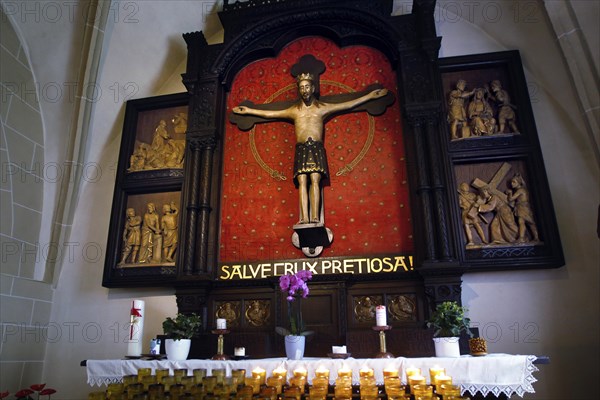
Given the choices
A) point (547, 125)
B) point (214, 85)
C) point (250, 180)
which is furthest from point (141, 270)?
point (547, 125)

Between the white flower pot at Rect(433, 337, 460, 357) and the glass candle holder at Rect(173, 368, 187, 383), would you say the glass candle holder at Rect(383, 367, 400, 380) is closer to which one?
the white flower pot at Rect(433, 337, 460, 357)

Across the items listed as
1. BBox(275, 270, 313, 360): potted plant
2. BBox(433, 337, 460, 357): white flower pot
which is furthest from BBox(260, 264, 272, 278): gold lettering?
BBox(433, 337, 460, 357): white flower pot

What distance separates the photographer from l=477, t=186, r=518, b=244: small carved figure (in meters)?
5.04

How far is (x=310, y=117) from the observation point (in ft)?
19.0

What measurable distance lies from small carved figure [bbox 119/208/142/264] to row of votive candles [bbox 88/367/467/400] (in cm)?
265

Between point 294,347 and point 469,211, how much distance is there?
250cm

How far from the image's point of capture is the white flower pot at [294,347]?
4.13m

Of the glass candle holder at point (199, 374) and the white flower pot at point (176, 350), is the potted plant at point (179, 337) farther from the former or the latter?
the glass candle holder at point (199, 374)

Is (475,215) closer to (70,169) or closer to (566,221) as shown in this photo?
(566,221)

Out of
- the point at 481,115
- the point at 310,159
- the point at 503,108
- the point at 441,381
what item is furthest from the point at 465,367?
the point at 503,108

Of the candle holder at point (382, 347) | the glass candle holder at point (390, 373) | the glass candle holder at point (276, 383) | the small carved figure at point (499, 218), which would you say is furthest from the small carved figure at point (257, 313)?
the small carved figure at point (499, 218)

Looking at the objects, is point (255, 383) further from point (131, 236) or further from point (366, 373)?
point (131, 236)

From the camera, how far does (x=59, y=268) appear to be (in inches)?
237

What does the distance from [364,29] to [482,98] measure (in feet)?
5.81
